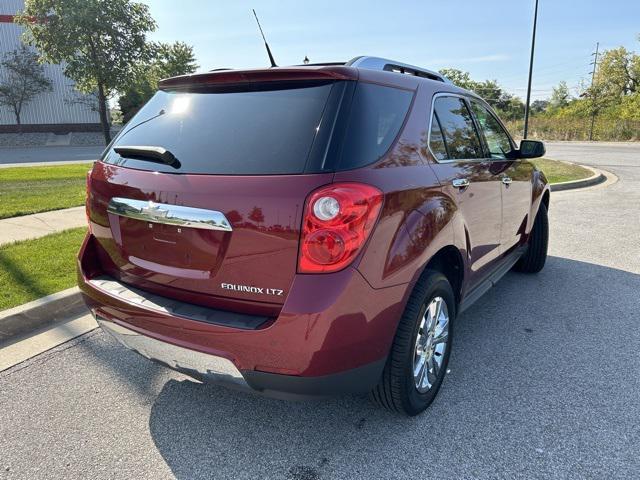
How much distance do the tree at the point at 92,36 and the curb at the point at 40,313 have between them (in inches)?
392

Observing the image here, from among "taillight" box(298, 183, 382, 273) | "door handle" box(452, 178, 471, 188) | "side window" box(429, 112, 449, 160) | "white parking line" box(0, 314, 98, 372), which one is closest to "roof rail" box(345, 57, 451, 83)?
"side window" box(429, 112, 449, 160)

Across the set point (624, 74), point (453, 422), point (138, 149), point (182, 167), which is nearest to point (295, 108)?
point (182, 167)

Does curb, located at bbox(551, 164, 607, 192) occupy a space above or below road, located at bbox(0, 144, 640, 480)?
above

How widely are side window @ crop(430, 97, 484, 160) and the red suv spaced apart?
0.59ft

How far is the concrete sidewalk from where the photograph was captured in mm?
6002

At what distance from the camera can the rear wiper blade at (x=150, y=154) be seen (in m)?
2.33

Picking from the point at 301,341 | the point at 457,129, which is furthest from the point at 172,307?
the point at 457,129

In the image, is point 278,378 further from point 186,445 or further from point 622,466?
point 622,466

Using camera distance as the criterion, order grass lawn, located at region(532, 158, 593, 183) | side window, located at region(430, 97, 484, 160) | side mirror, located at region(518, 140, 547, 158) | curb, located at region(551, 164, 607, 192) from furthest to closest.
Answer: grass lawn, located at region(532, 158, 593, 183), curb, located at region(551, 164, 607, 192), side mirror, located at region(518, 140, 547, 158), side window, located at region(430, 97, 484, 160)

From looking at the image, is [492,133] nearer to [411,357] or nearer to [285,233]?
[411,357]

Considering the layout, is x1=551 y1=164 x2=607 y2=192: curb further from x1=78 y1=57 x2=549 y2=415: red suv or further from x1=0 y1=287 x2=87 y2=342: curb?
x1=0 y1=287 x2=87 y2=342: curb

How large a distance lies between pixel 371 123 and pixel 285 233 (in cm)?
68

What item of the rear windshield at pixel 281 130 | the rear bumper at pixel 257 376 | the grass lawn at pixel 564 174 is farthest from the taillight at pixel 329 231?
the grass lawn at pixel 564 174

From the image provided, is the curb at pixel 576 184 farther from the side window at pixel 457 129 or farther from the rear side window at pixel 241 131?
the rear side window at pixel 241 131
